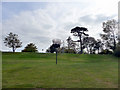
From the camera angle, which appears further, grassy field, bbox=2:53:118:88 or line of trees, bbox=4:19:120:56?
line of trees, bbox=4:19:120:56

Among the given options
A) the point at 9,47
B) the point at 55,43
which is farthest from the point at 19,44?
the point at 55,43

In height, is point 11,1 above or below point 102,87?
above

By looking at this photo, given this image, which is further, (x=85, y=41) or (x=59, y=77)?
(x=85, y=41)

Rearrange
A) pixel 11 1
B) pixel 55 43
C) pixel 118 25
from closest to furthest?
pixel 11 1
pixel 118 25
pixel 55 43

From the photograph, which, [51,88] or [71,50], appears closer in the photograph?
[51,88]

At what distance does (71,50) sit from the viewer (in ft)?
147

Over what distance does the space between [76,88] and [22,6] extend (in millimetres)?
8650

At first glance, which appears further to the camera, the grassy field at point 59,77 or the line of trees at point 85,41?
the line of trees at point 85,41

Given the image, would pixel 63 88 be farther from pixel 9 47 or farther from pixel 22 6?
pixel 9 47

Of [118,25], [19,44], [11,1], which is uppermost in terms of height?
[118,25]

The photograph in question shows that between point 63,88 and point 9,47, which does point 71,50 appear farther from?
point 63,88

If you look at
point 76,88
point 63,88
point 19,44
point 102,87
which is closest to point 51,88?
point 63,88

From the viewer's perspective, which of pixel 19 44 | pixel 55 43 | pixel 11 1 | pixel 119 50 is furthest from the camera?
pixel 55 43

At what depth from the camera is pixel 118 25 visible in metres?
31.1
